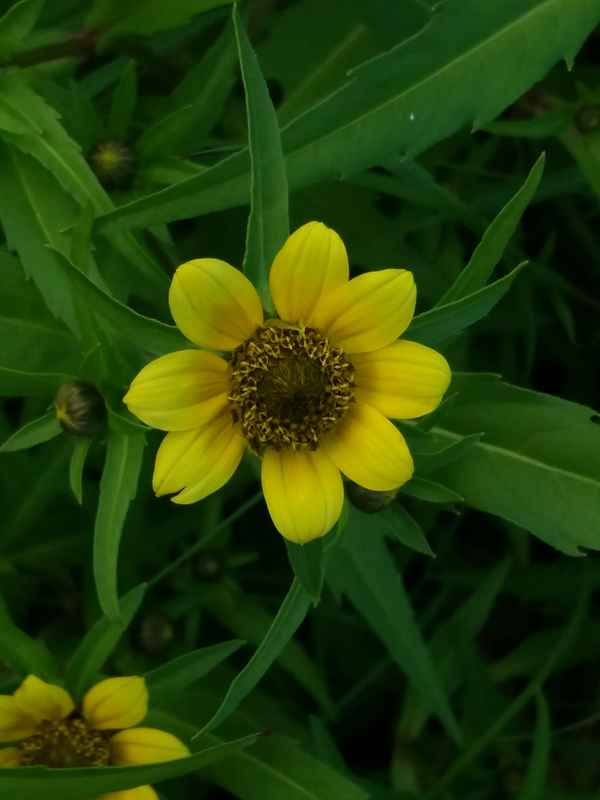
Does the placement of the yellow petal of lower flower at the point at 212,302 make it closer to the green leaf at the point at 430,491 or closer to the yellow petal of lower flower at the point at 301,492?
the yellow petal of lower flower at the point at 301,492

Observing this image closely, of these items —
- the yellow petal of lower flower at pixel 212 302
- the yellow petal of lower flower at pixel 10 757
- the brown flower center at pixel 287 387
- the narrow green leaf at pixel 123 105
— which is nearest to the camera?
the yellow petal of lower flower at pixel 212 302

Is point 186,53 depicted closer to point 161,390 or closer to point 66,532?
point 66,532

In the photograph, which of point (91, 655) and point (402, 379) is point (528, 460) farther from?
point (91, 655)

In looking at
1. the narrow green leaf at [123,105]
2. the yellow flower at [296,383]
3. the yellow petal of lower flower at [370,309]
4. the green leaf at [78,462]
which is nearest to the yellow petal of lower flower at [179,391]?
the yellow flower at [296,383]

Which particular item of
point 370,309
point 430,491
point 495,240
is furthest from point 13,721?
point 495,240

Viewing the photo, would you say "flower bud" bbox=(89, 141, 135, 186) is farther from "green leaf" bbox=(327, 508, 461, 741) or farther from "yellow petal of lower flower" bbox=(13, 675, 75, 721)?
"yellow petal of lower flower" bbox=(13, 675, 75, 721)

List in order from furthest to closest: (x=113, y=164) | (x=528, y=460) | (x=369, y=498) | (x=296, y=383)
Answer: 1. (x=113, y=164)
2. (x=528, y=460)
3. (x=369, y=498)
4. (x=296, y=383)

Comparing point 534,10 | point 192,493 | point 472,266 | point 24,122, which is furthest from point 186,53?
point 192,493

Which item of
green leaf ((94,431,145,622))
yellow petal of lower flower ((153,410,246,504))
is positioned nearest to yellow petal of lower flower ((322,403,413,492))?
yellow petal of lower flower ((153,410,246,504))
